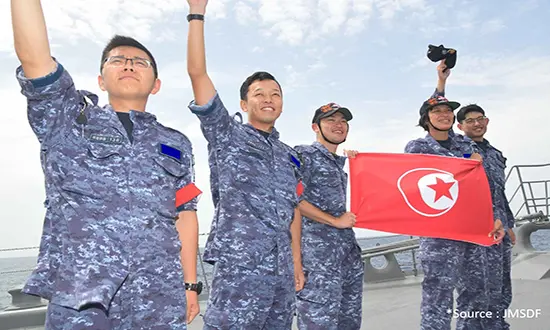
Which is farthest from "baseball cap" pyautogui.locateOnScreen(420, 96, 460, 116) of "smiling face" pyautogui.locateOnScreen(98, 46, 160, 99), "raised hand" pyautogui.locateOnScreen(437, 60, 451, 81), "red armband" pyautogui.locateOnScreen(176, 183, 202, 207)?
"smiling face" pyautogui.locateOnScreen(98, 46, 160, 99)

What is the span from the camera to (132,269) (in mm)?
1521

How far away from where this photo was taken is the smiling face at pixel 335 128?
333 centimetres

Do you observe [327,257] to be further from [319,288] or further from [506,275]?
[506,275]

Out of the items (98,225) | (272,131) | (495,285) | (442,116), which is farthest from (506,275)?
(98,225)

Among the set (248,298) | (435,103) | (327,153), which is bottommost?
(248,298)

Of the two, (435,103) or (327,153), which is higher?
(435,103)

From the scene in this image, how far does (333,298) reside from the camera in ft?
9.17

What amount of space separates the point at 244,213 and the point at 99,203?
0.89 m

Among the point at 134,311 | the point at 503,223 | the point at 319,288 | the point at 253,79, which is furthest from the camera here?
the point at 503,223

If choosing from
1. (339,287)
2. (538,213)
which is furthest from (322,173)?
(538,213)

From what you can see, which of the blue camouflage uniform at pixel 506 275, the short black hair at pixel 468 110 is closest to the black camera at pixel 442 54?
the short black hair at pixel 468 110

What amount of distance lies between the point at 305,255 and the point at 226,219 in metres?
0.86

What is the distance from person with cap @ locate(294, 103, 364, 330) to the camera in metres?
2.79

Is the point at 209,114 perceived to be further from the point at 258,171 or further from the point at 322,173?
the point at 322,173
